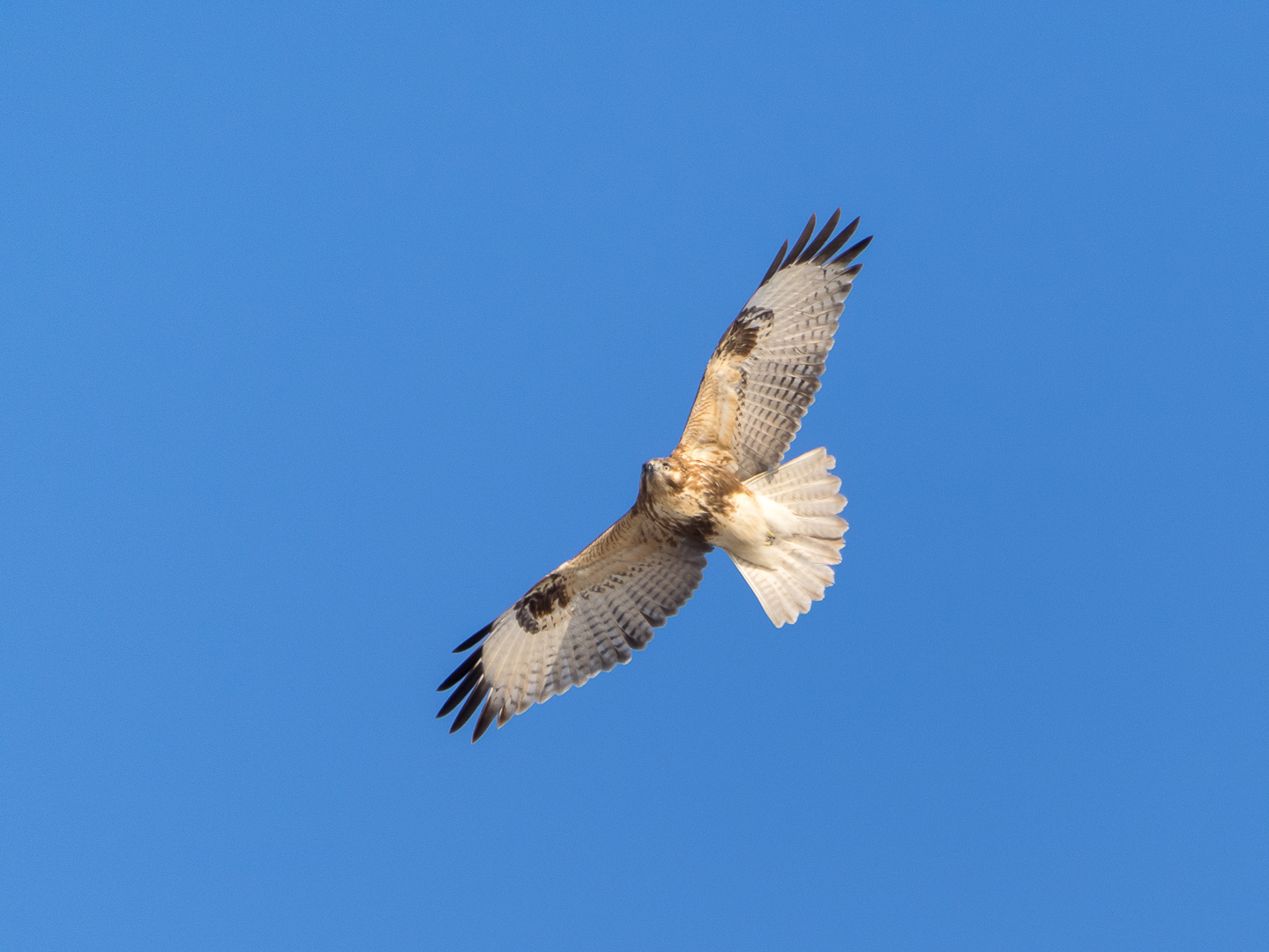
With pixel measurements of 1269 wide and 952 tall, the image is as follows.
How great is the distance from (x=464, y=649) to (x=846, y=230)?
4.16 meters

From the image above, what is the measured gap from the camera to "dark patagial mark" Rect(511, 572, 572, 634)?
32.2ft

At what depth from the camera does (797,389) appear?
31.6ft

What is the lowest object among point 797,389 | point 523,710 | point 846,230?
point 523,710

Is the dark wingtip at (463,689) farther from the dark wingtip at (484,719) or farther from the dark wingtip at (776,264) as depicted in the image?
the dark wingtip at (776,264)

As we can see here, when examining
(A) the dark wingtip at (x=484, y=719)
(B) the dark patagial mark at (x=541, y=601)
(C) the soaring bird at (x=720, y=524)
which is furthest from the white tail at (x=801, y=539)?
(A) the dark wingtip at (x=484, y=719)

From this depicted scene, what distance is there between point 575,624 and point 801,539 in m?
1.80

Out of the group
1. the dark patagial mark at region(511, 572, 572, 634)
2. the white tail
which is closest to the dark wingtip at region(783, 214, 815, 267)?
the white tail

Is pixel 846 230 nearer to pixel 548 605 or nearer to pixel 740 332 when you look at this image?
pixel 740 332

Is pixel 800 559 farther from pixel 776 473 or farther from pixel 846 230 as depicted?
pixel 846 230

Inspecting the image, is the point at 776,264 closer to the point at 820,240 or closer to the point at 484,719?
the point at 820,240

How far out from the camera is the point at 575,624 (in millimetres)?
9867

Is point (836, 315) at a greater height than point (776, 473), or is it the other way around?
point (836, 315)

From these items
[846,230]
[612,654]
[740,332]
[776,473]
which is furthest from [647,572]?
[846,230]

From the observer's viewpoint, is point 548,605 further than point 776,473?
Yes
